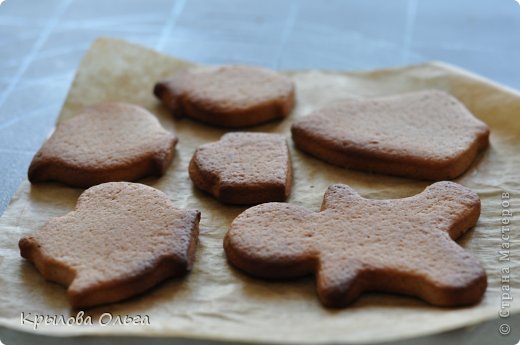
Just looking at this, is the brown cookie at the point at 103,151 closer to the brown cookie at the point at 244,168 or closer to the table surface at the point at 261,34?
the brown cookie at the point at 244,168

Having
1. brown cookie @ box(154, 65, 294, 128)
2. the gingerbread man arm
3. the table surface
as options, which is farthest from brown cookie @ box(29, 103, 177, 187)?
the gingerbread man arm

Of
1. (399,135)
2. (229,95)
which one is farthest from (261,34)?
(399,135)

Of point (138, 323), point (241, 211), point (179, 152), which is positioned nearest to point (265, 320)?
point (138, 323)

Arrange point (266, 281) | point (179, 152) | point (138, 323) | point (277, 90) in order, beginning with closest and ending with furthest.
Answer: point (138, 323) → point (266, 281) → point (179, 152) → point (277, 90)

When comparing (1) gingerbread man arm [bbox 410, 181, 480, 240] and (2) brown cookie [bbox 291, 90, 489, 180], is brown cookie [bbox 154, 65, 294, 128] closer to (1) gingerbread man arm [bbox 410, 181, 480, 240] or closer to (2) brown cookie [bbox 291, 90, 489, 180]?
(2) brown cookie [bbox 291, 90, 489, 180]

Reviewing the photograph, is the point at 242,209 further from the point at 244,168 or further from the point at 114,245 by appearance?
the point at 114,245

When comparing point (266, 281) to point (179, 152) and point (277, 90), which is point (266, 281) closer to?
point (179, 152)

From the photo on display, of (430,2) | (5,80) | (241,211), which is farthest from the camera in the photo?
(430,2)
